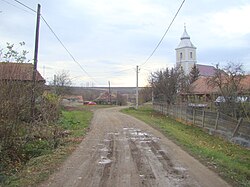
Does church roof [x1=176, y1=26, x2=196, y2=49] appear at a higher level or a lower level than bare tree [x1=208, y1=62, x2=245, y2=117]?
higher

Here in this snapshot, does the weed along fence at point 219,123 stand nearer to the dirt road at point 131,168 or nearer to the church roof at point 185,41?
the dirt road at point 131,168

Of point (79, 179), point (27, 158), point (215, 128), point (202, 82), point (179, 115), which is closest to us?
point (79, 179)

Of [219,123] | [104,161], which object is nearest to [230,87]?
[219,123]

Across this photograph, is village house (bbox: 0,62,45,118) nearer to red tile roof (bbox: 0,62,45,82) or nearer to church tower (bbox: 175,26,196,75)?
red tile roof (bbox: 0,62,45,82)

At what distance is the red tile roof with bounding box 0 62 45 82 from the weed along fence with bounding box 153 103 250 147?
34.9 feet

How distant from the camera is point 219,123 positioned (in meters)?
19.0

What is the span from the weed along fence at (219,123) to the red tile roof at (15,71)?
1064 cm

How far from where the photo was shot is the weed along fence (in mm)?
15587

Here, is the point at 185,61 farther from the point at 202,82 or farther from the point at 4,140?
the point at 4,140

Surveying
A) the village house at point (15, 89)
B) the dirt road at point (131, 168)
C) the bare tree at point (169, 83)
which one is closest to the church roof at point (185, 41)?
the bare tree at point (169, 83)

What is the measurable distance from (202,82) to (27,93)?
46.8 metres

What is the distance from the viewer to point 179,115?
1208 inches

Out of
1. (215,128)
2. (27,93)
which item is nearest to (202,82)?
(215,128)

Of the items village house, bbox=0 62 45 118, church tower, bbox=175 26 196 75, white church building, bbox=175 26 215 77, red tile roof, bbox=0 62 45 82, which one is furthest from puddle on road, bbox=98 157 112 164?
church tower, bbox=175 26 196 75
